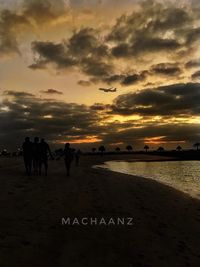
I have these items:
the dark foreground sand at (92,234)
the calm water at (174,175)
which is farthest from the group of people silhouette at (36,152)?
the dark foreground sand at (92,234)

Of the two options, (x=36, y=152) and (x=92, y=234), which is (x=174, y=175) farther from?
(x=92, y=234)

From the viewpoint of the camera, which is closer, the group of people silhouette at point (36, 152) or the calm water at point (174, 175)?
the group of people silhouette at point (36, 152)

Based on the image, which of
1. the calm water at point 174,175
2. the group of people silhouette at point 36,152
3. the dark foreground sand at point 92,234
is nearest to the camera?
the dark foreground sand at point 92,234

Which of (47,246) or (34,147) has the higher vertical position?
(34,147)

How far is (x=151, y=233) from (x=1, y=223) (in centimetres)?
390

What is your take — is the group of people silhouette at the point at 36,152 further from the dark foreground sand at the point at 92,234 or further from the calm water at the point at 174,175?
the dark foreground sand at the point at 92,234

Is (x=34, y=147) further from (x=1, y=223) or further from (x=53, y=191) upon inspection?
(x=1, y=223)

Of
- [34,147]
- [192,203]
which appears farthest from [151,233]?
[34,147]

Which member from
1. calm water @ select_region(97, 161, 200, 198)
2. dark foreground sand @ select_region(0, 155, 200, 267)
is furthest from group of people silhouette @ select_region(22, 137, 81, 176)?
dark foreground sand @ select_region(0, 155, 200, 267)

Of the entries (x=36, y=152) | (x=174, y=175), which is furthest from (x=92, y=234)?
(x=174, y=175)

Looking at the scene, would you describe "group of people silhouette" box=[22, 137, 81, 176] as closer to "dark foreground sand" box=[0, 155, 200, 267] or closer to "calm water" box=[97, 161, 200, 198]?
"calm water" box=[97, 161, 200, 198]

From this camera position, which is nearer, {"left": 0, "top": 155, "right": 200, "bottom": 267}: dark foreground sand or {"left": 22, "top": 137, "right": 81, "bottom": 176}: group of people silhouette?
{"left": 0, "top": 155, "right": 200, "bottom": 267}: dark foreground sand

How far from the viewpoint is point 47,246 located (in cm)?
796

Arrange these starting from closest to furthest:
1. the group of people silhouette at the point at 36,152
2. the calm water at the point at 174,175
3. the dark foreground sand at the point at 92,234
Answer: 1. the dark foreground sand at the point at 92,234
2. the group of people silhouette at the point at 36,152
3. the calm water at the point at 174,175
